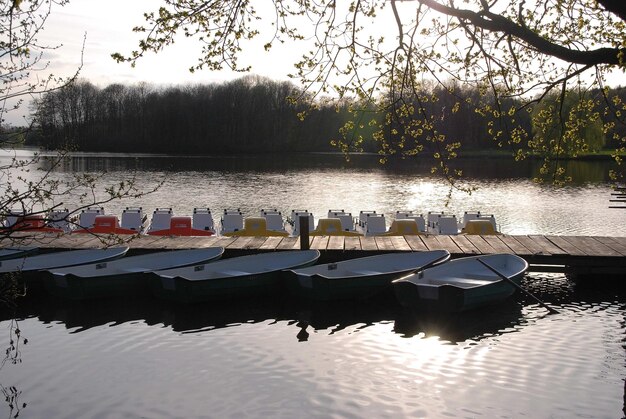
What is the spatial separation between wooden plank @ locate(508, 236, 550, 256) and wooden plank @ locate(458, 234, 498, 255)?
0.99 meters

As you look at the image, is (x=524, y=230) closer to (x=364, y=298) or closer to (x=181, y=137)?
(x=364, y=298)

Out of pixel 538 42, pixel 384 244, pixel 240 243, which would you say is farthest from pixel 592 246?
pixel 538 42

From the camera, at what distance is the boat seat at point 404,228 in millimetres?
19609

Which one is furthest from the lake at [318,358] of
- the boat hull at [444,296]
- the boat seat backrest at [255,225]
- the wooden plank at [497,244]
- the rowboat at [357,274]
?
the boat seat backrest at [255,225]

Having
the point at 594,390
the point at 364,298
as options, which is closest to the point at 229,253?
the point at 364,298

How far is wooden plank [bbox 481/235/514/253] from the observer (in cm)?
1614

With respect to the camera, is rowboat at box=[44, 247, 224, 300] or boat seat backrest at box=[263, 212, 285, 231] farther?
boat seat backrest at box=[263, 212, 285, 231]

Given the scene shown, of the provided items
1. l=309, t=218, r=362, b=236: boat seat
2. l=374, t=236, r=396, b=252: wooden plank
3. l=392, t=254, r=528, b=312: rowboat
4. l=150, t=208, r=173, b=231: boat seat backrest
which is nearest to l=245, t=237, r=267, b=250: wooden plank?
l=309, t=218, r=362, b=236: boat seat

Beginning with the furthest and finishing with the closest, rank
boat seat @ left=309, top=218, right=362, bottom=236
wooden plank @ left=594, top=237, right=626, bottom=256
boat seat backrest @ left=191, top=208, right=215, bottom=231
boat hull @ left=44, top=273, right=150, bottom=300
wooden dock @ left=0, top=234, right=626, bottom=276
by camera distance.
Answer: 1. boat seat backrest @ left=191, top=208, right=215, bottom=231
2. boat seat @ left=309, top=218, right=362, bottom=236
3. wooden plank @ left=594, top=237, right=626, bottom=256
4. wooden dock @ left=0, top=234, right=626, bottom=276
5. boat hull @ left=44, top=273, right=150, bottom=300

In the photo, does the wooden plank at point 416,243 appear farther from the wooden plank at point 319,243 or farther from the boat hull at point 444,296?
the boat hull at point 444,296

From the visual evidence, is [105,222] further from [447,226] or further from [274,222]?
[447,226]

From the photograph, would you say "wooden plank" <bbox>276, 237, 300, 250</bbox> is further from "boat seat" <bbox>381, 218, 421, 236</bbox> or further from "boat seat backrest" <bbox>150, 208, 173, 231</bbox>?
"boat seat backrest" <bbox>150, 208, 173, 231</bbox>

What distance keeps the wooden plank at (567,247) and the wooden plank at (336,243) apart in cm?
589

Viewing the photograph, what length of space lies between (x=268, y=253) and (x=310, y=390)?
259 inches
